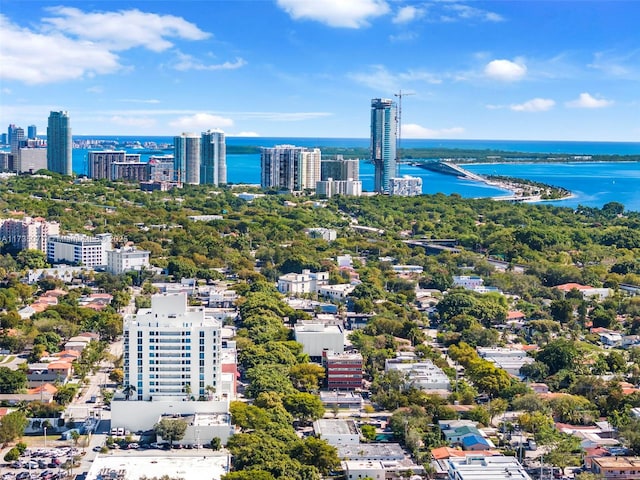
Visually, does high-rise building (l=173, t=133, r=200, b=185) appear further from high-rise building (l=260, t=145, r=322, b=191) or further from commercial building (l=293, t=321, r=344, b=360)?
commercial building (l=293, t=321, r=344, b=360)

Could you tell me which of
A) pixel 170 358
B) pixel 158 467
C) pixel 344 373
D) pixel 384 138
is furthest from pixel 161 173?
pixel 158 467

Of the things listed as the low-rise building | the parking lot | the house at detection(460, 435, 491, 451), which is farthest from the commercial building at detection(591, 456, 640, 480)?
the parking lot

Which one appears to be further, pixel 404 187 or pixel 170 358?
pixel 404 187

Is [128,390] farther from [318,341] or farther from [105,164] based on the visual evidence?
[105,164]

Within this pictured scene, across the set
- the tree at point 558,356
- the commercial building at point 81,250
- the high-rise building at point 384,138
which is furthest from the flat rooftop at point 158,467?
the high-rise building at point 384,138

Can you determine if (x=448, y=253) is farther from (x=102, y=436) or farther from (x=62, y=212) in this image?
(x=102, y=436)

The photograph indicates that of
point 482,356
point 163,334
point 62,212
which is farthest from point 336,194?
point 163,334
